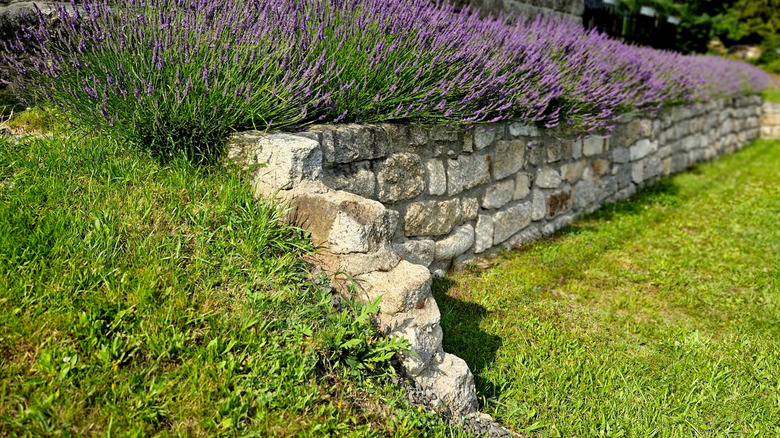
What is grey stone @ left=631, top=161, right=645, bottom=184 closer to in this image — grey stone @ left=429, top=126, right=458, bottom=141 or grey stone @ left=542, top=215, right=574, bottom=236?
grey stone @ left=542, top=215, right=574, bottom=236

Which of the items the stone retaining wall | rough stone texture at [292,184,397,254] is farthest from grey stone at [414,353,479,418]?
the stone retaining wall

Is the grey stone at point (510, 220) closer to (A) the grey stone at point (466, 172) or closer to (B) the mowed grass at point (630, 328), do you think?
(B) the mowed grass at point (630, 328)

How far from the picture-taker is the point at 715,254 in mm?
4715

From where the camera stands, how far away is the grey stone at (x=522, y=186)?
458 cm

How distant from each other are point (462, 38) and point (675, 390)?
259 centimetres

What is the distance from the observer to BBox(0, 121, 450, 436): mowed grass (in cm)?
183

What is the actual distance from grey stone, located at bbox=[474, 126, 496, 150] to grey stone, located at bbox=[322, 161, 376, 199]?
104cm

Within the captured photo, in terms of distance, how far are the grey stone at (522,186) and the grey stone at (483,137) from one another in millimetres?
552

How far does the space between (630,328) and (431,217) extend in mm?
1386

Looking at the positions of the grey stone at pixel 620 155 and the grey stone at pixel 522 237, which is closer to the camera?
the grey stone at pixel 522 237

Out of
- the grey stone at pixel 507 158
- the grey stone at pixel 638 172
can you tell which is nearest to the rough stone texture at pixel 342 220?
the grey stone at pixel 507 158

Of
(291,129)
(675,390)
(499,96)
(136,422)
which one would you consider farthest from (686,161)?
(136,422)

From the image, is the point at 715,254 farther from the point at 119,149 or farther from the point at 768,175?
the point at 119,149

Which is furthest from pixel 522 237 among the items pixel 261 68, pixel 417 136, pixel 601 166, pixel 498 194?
pixel 261 68
